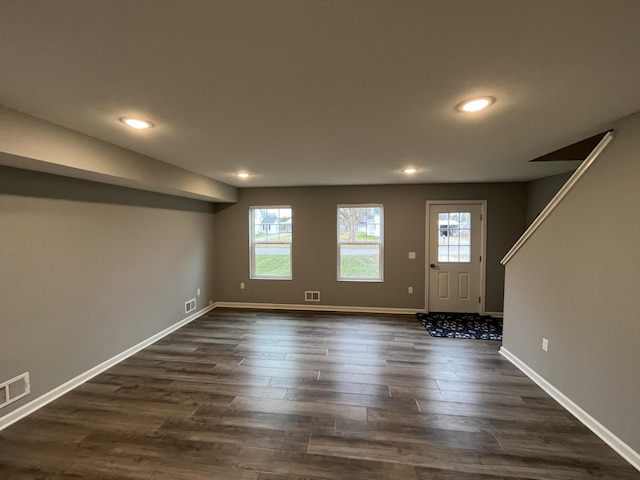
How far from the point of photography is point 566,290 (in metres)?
2.44

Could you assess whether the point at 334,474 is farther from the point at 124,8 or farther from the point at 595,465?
the point at 124,8

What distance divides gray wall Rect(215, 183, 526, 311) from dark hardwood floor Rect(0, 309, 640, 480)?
1794 millimetres

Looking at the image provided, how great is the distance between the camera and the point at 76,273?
2.75 metres

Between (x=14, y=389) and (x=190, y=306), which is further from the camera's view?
(x=190, y=306)

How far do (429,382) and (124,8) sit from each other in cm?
337

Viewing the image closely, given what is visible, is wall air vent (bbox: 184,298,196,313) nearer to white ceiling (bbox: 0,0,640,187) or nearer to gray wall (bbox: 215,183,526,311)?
gray wall (bbox: 215,183,526,311)

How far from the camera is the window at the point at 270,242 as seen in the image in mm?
5414

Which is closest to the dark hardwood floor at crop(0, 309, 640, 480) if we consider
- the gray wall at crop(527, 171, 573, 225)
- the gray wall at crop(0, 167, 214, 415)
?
the gray wall at crop(0, 167, 214, 415)

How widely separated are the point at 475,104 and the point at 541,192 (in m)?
3.66

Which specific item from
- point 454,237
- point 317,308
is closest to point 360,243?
point 317,308

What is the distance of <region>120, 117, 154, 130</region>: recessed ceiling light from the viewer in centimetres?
197

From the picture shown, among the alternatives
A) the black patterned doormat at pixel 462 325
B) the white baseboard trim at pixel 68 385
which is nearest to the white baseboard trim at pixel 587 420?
the black patterned doormat at pixel 462 325

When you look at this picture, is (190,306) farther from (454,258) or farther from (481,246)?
(481,246)

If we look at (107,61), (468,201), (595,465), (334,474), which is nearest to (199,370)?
(334,474)
